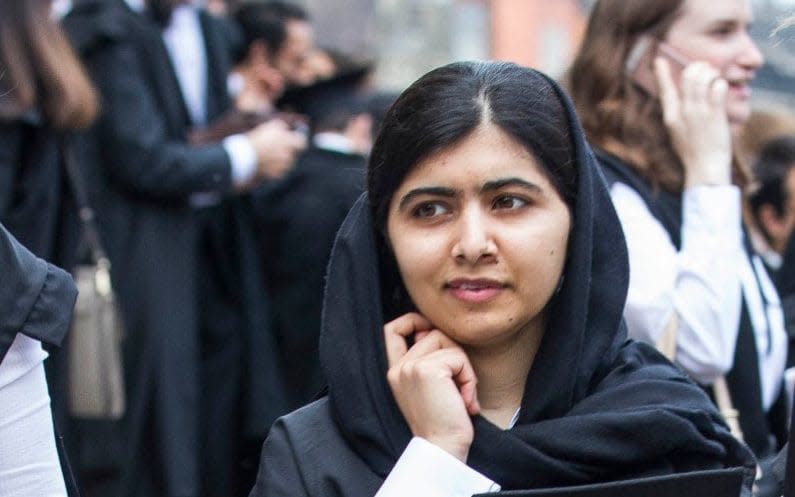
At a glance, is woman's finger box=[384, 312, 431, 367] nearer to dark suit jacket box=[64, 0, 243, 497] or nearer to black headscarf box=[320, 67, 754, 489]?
black headscarf box=[320, 67, 754, 489]

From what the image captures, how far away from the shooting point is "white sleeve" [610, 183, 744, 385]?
385cm

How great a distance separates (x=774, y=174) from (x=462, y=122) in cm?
467

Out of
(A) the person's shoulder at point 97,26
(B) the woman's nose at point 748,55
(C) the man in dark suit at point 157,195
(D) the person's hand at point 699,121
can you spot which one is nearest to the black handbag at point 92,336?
(C) the man in dark suit at point 157,195

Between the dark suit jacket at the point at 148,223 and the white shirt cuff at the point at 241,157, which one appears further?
the white shirt cuff at the point at 241,157

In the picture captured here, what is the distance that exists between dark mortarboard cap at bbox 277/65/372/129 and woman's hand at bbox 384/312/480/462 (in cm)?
422

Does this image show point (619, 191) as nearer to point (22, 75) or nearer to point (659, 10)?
point (659, 10)

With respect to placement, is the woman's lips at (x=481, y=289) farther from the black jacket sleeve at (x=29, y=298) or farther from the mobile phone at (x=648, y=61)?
the mobile phone at (x=648, y=61)

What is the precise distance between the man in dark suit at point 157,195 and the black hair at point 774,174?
7.35ft

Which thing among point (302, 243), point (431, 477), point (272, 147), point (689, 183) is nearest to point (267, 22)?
point (302, 243)

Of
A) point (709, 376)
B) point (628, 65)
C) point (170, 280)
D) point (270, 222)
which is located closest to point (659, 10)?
point (628, 65)

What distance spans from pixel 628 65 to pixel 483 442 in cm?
175

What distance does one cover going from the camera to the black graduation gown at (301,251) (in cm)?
643

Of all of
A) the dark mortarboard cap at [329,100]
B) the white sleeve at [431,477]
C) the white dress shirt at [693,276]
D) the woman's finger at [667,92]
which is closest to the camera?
the white sleeve at [431,477]

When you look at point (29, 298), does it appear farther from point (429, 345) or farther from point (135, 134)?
point (135, 134)
